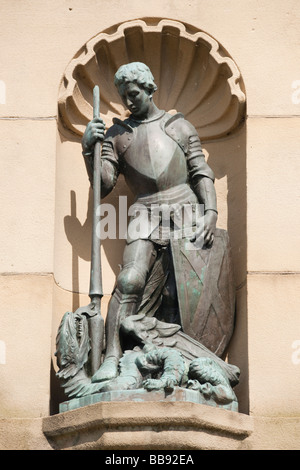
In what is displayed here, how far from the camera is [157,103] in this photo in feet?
33.2

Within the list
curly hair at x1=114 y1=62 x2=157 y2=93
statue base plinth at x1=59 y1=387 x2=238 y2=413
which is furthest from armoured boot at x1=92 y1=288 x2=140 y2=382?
curly hair at x1=114 y1=62 x2=157 y2=93

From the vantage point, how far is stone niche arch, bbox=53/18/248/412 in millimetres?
9664

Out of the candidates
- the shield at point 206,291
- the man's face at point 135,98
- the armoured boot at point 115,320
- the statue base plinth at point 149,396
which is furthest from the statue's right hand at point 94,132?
the statue base plinth at point 149,396

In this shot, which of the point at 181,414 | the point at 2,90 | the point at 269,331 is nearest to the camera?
the point at 181,414

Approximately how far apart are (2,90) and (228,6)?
4.90 ft

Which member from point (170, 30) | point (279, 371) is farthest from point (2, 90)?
point (279, 371)

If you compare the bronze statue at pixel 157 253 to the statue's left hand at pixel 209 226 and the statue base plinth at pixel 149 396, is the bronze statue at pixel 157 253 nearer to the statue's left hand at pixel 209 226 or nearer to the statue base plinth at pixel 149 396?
the statue's left hand at pixel 209 226

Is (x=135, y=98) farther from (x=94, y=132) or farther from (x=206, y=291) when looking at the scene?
(x=206, y=291)

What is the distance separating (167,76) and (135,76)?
70 cm

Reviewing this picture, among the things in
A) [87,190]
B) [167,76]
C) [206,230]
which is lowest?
[206,230]

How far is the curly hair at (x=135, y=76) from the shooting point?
944 centimetres

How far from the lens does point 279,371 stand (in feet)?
29.6

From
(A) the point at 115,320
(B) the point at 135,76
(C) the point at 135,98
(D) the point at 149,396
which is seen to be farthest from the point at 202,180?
(D) the point at 149,396

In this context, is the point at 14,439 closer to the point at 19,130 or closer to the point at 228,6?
the point at 19,130
